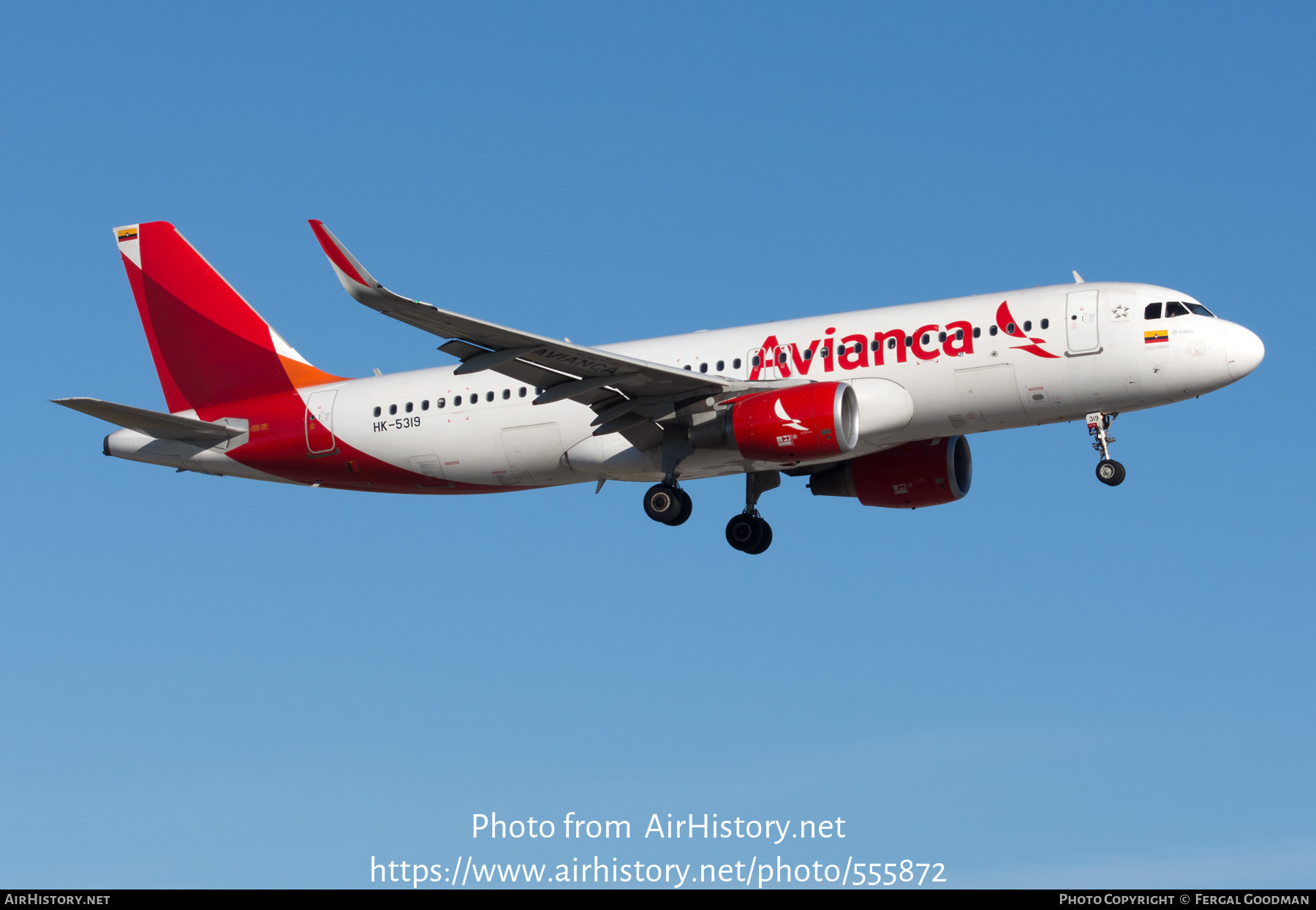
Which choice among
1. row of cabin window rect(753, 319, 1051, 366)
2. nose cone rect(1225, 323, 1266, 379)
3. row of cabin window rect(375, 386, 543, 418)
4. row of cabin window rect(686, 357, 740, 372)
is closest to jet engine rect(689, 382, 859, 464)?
row of cabin window rect(753, 319, 1051, 366)

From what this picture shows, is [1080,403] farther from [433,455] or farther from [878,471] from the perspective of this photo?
[433,455]

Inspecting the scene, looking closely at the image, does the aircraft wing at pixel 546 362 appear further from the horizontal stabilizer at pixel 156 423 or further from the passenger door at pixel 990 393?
the horizontal stabilizer at pixel 156 423

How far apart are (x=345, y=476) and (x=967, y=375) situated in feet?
50.5

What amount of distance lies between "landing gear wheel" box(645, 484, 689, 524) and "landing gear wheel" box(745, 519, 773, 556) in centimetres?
293

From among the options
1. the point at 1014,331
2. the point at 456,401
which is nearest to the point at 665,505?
the point at 456,401

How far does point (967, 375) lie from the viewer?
32719 millimetres

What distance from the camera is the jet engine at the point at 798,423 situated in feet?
106

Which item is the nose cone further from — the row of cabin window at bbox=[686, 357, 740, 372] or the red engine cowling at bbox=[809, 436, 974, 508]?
the row of cabin window at bbox=[686, 357, 740, 372]

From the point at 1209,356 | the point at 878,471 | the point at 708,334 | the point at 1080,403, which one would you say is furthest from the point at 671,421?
the point at 1209,356

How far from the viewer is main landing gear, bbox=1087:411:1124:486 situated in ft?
108

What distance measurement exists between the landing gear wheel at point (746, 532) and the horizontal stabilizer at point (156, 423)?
40.3 ft

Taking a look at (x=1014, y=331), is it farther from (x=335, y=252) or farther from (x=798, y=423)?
(x=335, y=252)
